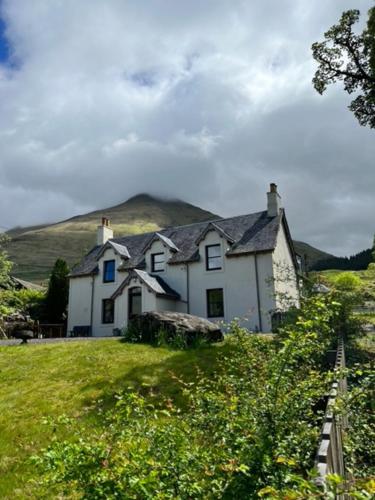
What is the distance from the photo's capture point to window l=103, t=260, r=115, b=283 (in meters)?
31.3

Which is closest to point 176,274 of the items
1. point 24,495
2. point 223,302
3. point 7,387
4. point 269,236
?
point 223,302

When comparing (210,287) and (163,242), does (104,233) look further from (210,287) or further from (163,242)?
(210,287)

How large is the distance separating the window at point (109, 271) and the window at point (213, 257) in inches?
328

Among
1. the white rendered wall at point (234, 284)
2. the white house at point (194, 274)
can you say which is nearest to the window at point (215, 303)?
the white house at point (194, 274)

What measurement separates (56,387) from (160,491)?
29.5ft

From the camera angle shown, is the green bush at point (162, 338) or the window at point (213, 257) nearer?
the green bush at point (162, 338)

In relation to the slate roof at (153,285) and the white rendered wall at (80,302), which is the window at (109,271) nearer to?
the white rendered wall at (80,302)

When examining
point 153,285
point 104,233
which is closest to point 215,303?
point 153,285

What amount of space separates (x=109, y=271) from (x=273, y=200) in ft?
46.2

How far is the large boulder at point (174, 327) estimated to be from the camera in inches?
651

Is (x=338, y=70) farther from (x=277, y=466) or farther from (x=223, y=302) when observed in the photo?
(x=277, y=466)

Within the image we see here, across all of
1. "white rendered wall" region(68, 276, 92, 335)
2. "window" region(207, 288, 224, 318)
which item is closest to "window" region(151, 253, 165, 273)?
"window" region(207, 288, 224, 318)

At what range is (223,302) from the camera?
26.7m

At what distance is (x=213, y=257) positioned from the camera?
2767 centimetres
